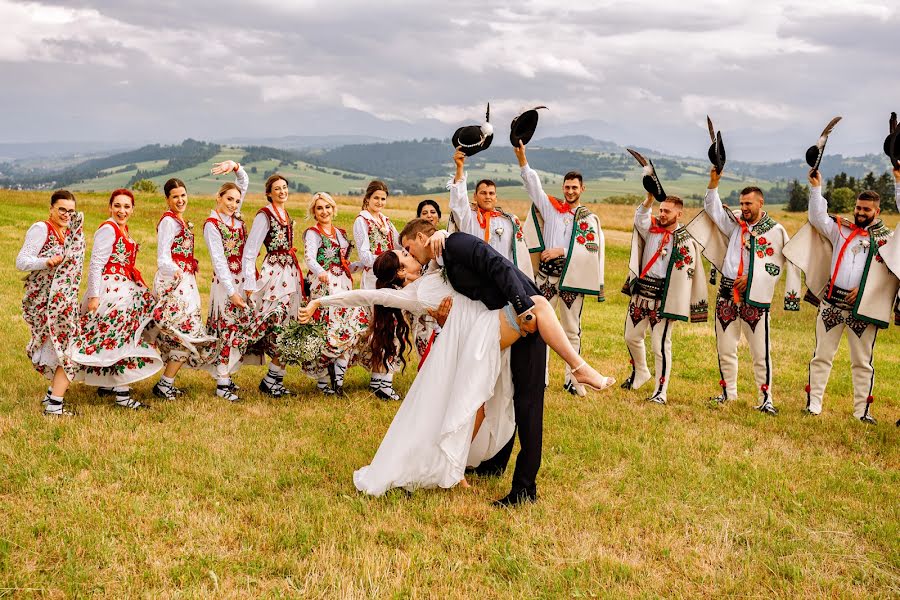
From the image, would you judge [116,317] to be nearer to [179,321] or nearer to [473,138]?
[179,321]

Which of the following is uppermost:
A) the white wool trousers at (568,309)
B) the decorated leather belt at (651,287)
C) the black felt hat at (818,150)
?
the black felt hat at (818,150)

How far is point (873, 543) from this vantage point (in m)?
5.29

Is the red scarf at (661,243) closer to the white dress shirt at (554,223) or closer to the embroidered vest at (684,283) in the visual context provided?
the embroidered vest at (684,283)

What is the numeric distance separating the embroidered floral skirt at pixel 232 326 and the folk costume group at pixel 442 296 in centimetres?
2

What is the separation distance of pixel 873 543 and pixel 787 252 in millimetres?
4347

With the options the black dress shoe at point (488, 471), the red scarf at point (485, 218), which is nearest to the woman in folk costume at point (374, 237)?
the red scarf at point (485, 218)

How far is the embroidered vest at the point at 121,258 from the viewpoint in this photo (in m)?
7.52

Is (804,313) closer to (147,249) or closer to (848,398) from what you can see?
(848,398)

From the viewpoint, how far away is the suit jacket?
17.0 ft

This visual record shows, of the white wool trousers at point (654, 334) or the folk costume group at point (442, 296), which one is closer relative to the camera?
the folk costume group at point (442, 296)

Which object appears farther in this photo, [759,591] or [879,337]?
[879,337]

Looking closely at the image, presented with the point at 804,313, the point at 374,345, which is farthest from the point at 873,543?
the point at 804,313

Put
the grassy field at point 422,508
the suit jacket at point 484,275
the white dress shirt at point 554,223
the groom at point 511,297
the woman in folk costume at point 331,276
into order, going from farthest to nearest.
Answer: the white dress shirt at point 554,223 → the woman in folk costume at point 331,276 → the groom at point 511,297 → the suit jacket at point 484,275 → the grassy field at point 422,508

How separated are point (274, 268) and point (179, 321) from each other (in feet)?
4.04
